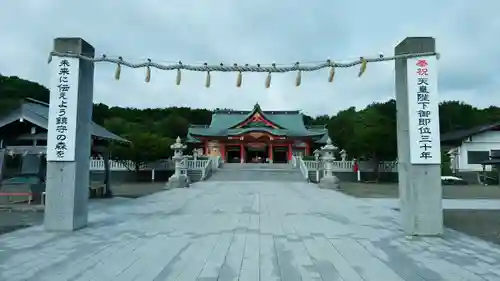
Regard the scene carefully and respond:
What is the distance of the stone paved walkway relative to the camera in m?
4.32

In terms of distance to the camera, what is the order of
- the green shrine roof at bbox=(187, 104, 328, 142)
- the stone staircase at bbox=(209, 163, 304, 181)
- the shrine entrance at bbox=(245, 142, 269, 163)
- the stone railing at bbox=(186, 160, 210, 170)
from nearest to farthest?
1. the stone staircase at bbox=(209, 163, 304, 181)
2. the stone railing at bbox=(186, 160, 210, 170)
3. the green shrine roof at bbox=(187, 104, 328, 142)
4. the shrine entrance at bbox=(245, 142, 269, 163)

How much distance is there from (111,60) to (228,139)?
30.4m

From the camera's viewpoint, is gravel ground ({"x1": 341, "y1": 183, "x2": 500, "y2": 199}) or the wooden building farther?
gravel ground ({"x1": 341, "y1": 183, "x2": 500, "y2": 199})

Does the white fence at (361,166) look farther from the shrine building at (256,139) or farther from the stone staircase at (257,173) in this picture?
the shrine building at (256,139)

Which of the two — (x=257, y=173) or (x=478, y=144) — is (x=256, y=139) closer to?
(x=257, y=173)

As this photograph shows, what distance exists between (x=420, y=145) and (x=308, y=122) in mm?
57527

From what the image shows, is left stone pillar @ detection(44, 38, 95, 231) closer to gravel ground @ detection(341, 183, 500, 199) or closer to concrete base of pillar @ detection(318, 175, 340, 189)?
gravel ground @ detection(341, 183, 500, 199)

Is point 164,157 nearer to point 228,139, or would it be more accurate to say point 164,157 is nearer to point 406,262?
point 228,139

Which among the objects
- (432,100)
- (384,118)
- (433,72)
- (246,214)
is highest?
(384,118)

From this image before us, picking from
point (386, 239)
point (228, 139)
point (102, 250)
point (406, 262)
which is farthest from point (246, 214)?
point (228, 139)

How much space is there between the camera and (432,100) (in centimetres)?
683

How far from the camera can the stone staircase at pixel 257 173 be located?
86.4 ft

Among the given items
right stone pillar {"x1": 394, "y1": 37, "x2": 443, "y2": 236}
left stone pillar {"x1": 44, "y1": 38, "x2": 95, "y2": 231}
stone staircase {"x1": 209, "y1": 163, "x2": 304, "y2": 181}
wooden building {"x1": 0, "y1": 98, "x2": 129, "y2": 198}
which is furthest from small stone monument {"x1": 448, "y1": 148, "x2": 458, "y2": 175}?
left stone pillar {"x1": 44, "y1": 38, "x2": 95, "y2": 231}

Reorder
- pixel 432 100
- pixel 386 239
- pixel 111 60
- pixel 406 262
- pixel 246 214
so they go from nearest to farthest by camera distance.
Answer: pixel 406 262 → pixel 386 239 → pixel 432 100 → pixel 111 60 → pixel 246 214
